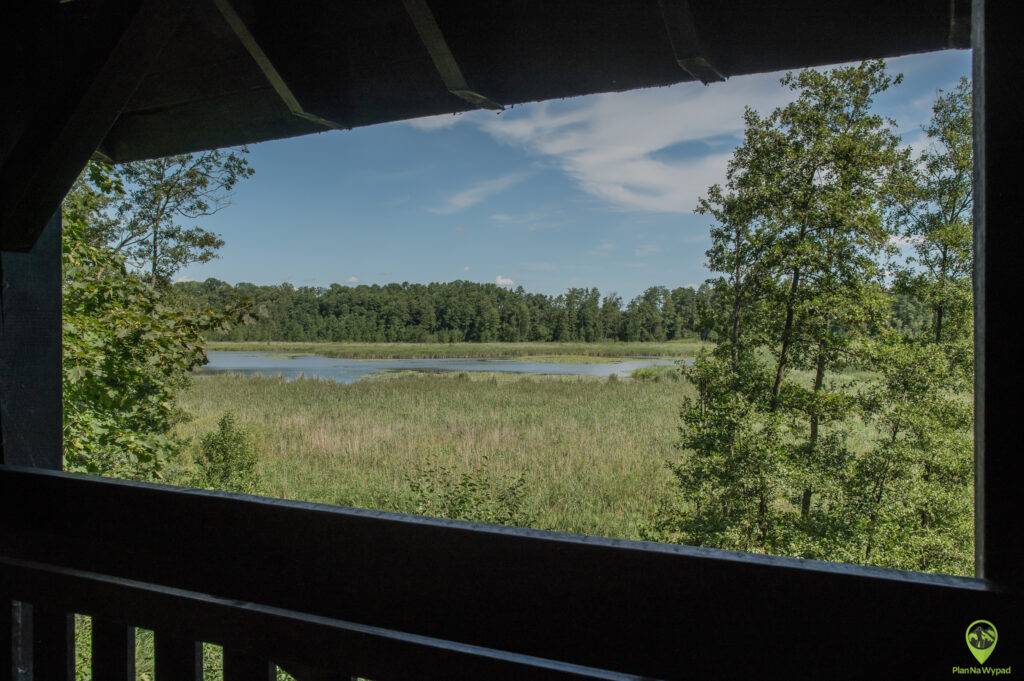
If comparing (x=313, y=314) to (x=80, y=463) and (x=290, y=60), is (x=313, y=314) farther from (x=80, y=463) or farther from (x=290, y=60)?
(x=290, y=60)

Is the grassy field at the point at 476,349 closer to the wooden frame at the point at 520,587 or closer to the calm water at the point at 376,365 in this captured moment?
the calm water at the point at 376,365

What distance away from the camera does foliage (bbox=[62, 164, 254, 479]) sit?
380cm

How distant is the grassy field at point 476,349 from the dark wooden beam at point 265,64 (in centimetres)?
334

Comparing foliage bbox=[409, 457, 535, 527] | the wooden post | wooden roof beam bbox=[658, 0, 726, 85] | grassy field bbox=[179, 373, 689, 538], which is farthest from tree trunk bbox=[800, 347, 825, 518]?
the wooden post

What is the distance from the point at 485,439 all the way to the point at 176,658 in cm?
507

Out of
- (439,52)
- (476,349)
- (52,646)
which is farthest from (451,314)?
(52,646)

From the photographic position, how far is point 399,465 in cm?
576

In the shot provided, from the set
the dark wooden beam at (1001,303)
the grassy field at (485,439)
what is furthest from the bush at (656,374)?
the dark wooden beam at (1001,303)

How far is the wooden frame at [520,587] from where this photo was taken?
0.47m

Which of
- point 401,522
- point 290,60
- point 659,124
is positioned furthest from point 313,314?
point 401,522

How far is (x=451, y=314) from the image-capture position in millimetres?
4488

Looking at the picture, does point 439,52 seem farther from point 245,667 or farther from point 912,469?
point 912,469

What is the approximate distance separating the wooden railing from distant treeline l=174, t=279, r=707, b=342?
11.8ft

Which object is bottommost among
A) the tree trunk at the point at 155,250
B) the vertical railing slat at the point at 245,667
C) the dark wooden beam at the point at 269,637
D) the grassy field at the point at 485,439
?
the grassy field at the point at 485,439
